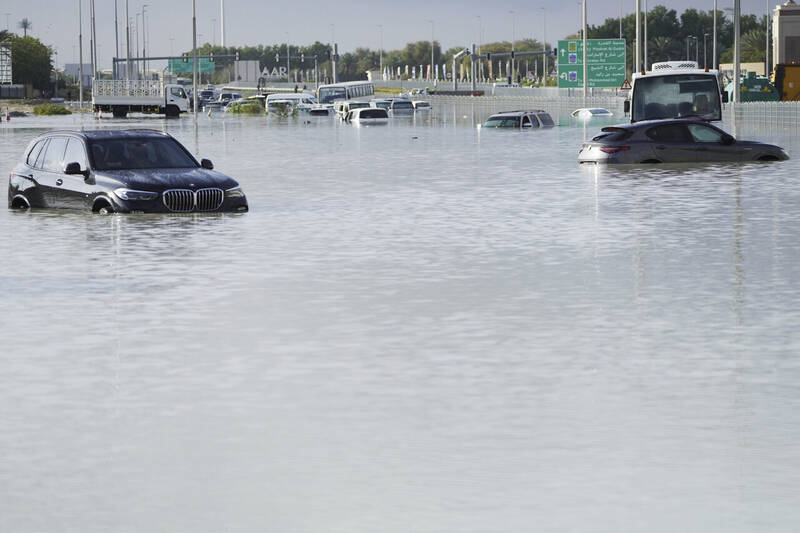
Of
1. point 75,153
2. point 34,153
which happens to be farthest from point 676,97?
point 75,153

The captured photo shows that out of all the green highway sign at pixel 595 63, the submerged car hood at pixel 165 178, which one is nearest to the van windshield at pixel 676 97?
the submerged car hood at pixel 165 178

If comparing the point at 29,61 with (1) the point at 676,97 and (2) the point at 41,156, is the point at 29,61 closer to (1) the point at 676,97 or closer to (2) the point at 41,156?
(1) the point at 676,97

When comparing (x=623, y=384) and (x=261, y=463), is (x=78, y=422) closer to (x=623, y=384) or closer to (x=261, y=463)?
(x=261, y=463)

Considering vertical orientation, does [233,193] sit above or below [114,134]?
below

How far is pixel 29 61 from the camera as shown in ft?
605

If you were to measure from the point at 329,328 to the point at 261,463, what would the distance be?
14.8 feet

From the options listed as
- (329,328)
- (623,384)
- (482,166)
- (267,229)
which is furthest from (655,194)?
(623,384)

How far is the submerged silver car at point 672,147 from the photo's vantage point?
35.3 metres

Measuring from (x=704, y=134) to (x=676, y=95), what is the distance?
7.06 meters

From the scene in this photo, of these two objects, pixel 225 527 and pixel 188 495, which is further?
pixel 188 495

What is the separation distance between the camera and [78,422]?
8445 millimetres

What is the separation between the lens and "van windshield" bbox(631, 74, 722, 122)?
44781 mm

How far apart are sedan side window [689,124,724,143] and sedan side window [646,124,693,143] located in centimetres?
30

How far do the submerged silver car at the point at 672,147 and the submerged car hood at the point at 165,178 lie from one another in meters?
14.8
